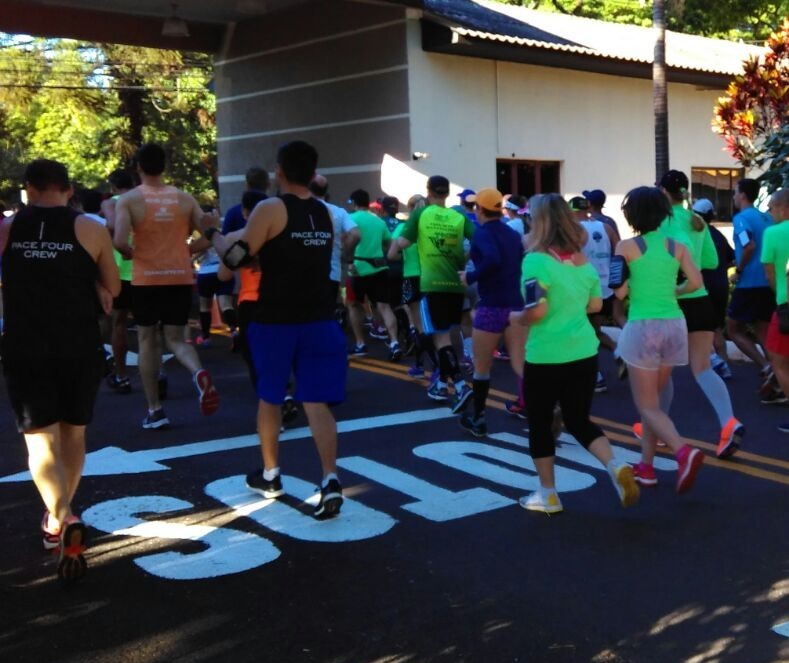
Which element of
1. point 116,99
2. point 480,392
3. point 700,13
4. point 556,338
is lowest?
point 480,392

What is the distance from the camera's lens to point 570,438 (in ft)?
24.9

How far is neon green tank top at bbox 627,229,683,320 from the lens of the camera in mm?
6125

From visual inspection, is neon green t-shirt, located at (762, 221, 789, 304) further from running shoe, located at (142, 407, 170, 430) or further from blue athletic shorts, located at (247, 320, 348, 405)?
running shoe, located at (142, 407, 170, 430)

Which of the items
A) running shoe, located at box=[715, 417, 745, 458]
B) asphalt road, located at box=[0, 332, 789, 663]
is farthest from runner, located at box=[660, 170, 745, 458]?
asphalt road, located at box=[0, 332, 789, 663]

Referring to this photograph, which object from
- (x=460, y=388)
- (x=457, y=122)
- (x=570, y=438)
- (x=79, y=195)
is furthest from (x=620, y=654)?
(x=457, y=122)

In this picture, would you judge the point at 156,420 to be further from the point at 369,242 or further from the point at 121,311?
the point at 369,242

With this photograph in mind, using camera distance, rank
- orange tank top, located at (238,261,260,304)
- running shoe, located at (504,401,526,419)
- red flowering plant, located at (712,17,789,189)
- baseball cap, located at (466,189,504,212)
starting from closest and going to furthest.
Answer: orange tank top, located at (238,261,260,304), baseball cap, located at (466,189,504,212), running shoe, located at (504,401,526,419), red flowering plant, located at (712,17,789,189)

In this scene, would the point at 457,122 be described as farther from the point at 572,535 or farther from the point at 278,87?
the point at 572,535

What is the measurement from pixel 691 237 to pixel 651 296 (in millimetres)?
1415

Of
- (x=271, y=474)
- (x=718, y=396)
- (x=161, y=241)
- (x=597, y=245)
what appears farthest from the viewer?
(x=597, y=245)

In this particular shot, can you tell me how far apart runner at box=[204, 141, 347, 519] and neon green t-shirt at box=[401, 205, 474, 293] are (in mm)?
2805

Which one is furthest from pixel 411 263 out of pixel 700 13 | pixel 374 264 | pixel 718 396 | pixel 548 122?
pixel 700 13

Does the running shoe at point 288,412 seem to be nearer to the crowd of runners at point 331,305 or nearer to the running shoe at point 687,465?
the crowd of runners at point 331,305

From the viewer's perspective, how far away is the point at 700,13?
28.3 m
